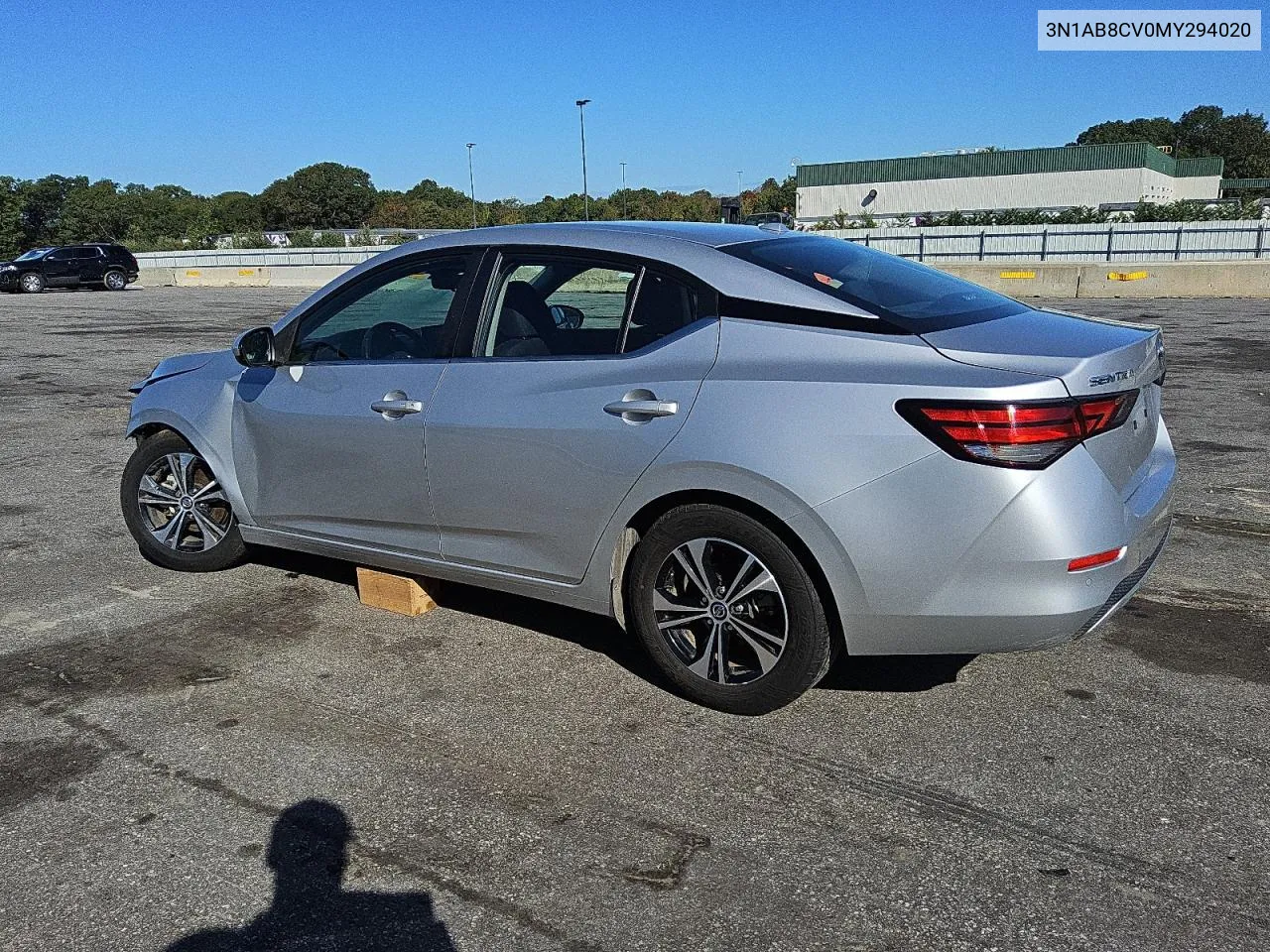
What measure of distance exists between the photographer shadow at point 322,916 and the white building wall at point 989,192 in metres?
81.6

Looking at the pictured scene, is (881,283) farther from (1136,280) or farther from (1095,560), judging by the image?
(1136,280)

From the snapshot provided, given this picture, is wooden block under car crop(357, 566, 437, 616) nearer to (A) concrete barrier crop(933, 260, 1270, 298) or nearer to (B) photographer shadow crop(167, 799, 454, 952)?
(B) photographer shadow crop(167, 799, 454, 952)

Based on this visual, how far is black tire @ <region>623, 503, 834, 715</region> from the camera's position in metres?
3.54

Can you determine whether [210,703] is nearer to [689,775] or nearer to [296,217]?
[689,775]

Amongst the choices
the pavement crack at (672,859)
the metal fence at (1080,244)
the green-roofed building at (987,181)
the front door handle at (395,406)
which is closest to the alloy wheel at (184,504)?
the front door handle at (395,406)

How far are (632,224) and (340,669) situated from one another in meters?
2.17

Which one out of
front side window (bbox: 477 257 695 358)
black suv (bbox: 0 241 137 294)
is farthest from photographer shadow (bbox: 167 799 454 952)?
black suv (bbox: 0 241 137 294)

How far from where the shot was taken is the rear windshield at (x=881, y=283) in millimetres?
3654

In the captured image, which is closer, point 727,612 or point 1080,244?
point 727,612

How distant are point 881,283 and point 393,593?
101 inches

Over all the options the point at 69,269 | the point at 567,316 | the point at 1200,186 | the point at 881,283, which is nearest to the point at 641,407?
the point at 567,316

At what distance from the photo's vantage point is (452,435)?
420 centimetres

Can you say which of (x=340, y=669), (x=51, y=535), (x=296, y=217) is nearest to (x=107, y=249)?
(x=51, y=535)

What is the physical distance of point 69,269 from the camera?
122 ft
